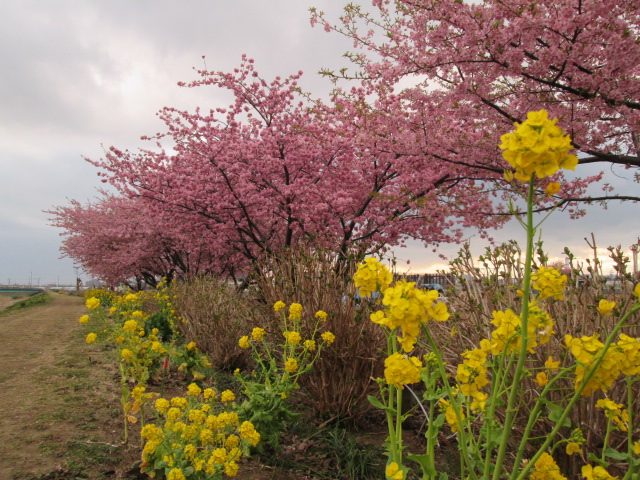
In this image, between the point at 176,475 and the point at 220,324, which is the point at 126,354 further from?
the point at 220,324

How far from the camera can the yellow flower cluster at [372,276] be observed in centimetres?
171

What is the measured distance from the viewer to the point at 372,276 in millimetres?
1723

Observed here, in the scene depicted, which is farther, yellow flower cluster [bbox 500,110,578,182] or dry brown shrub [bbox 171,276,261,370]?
dry brown shrub [bbox 171,276,261,370]

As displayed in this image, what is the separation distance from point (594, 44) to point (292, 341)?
16.8 feet

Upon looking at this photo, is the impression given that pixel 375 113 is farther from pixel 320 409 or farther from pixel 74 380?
pixel 74 380

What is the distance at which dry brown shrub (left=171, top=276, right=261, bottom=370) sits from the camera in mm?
6055

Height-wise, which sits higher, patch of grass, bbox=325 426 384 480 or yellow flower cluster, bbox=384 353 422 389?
yellow flower cluster, bbox=384 353 422 389

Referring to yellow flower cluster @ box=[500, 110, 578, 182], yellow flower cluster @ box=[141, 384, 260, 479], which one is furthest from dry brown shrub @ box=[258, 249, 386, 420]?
yellow flower cluster @ box=[500, 110, 578, 182]

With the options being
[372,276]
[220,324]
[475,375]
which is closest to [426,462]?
[475,375]

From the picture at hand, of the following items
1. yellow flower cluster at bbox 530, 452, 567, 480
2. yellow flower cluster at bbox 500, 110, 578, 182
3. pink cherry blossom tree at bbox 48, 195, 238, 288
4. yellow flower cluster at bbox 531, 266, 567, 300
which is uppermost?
pink cherry blossom tree at bbox 48, 195, 238, 288

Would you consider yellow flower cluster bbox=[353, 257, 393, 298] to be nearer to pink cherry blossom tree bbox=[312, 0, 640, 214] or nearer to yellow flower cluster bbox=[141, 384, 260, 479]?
yellow flower cluster bbox=[141, 384, 260, 479]

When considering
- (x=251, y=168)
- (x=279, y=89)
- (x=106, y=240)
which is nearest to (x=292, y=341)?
(x=251, y=168)

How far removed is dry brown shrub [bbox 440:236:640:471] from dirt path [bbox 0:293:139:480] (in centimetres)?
294

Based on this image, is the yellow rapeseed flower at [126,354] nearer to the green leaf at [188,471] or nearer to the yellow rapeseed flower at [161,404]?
the yellow rapeseed flower at [161,404]
